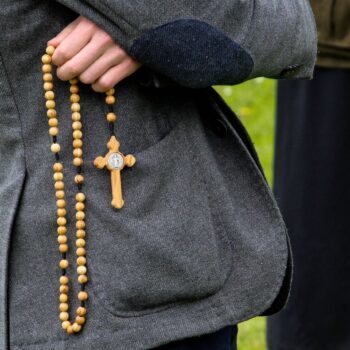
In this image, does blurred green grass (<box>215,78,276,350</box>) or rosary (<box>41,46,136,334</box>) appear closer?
rosary (<box>41,46,136,334</box>)

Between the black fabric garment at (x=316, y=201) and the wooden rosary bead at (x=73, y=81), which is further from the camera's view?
the black fabric garment at (x=316, y=201)

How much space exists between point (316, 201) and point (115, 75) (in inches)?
57.1

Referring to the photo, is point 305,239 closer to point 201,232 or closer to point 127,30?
point 201,232

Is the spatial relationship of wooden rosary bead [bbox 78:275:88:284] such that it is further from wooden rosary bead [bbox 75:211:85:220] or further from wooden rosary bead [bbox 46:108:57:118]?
wooden rosary bead [bbox 46:108:57:118]

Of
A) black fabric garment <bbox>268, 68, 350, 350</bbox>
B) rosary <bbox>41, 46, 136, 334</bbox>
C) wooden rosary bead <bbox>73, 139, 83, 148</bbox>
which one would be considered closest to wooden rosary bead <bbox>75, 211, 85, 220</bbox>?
rosary <bbox>41, 46, 136, 334</bbox>

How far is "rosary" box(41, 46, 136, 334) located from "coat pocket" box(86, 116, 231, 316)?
0.02m

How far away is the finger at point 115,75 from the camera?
1.44 m

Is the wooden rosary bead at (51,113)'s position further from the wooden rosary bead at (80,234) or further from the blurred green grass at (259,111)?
the blurred green grass at (259,111)

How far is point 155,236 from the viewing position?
57.2 inches

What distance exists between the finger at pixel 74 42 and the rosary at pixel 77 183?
3 centimetres

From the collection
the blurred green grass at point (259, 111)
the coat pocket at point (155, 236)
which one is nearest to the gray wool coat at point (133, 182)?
the coat pocket at point (155, 236)

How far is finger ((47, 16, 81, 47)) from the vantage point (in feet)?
4.67

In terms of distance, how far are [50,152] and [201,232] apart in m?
0.27

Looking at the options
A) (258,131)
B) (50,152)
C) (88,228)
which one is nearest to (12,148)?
(50,152)
